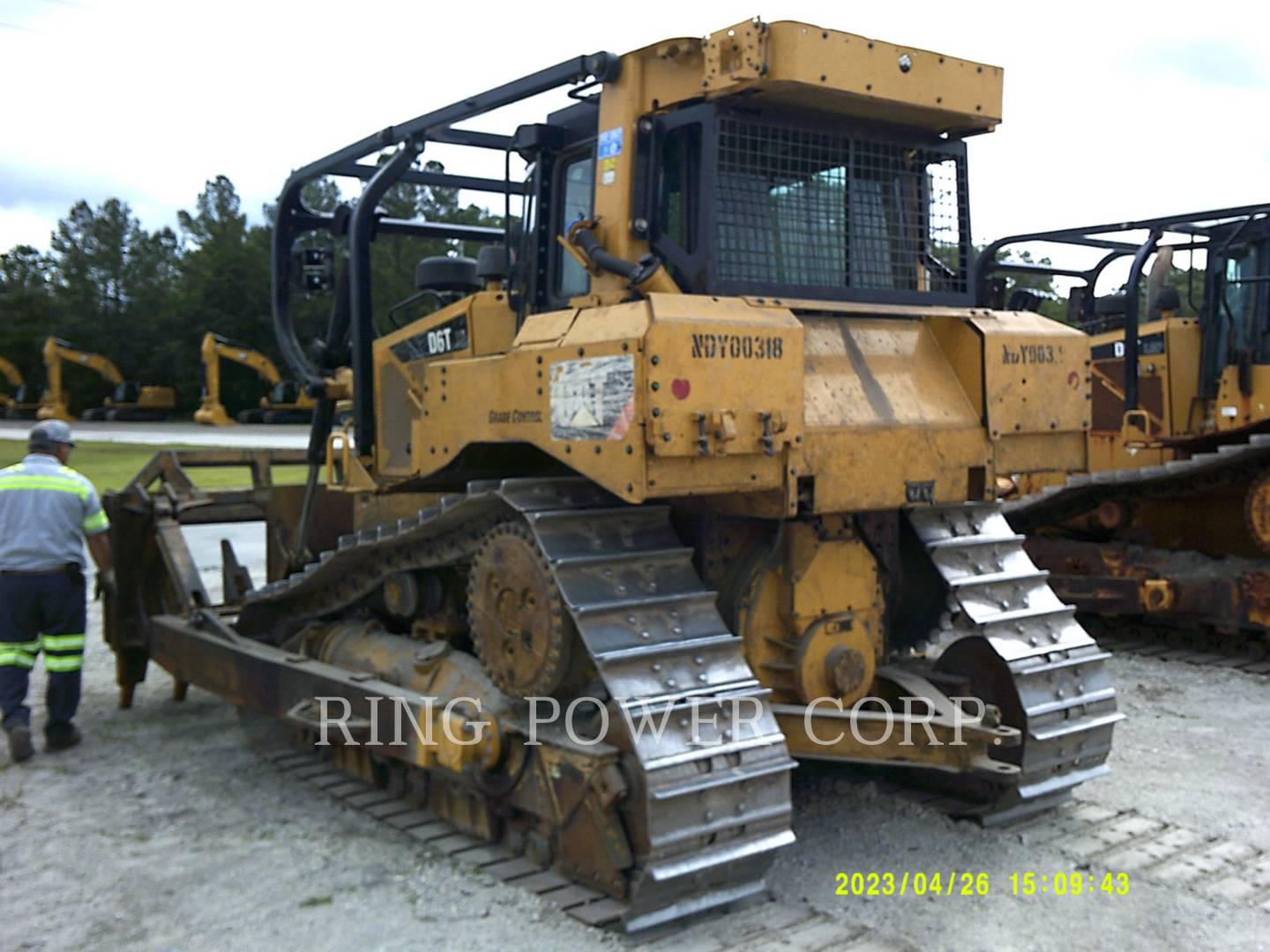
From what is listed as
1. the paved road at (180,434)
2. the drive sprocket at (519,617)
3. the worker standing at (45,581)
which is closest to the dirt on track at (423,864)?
the worker standing at (45,581)

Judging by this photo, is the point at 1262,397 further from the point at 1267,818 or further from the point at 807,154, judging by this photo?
the point at 807,154

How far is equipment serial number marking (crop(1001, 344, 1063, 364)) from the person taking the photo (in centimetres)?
530

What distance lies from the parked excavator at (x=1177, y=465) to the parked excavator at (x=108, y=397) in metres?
35.7

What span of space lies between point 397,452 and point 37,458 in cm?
203

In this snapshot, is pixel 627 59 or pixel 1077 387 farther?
pixel 1077 387

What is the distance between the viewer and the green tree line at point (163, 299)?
131 ft

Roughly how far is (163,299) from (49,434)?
4084 cm

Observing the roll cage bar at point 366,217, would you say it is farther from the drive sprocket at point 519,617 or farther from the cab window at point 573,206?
the drive sprocket at point 519,617

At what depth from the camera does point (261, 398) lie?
3956 centimetres

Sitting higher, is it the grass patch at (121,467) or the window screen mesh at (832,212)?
the window screen mesh at (832,212)

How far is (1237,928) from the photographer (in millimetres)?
4281

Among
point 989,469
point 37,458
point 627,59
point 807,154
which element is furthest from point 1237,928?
point 37,458

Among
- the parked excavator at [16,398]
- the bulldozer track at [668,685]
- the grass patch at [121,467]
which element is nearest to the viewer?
the bulldozer track at [668,685]
